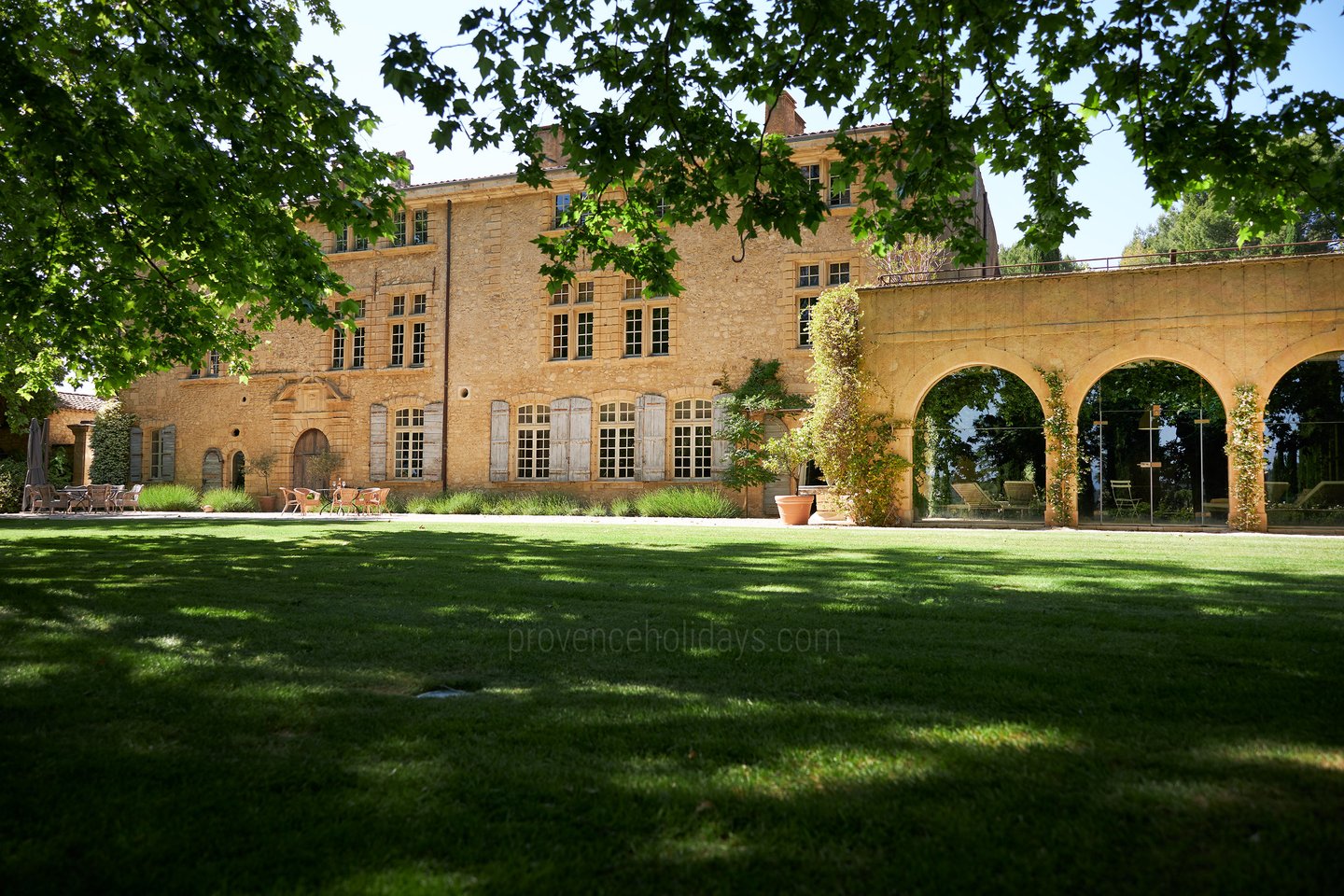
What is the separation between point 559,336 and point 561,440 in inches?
115

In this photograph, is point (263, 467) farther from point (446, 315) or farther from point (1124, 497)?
point (1124, 497)

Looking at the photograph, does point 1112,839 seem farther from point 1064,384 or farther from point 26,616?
point 1064,384

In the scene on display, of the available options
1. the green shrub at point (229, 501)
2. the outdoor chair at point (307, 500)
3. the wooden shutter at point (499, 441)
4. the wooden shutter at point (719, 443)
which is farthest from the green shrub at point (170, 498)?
the wooden shutter at point (719, 443)

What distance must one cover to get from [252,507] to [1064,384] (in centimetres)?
2103

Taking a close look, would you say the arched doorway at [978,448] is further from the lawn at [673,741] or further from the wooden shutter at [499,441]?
A: the lawn at [673,741]

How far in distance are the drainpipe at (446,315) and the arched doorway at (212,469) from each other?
26.9 ft

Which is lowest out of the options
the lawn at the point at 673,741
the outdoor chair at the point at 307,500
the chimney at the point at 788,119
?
the lawn at the point at 673,741

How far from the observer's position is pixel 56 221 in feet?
31.6

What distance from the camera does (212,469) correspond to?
2573 centimetres

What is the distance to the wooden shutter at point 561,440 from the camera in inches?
850

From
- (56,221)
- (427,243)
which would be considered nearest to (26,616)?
(56,221)

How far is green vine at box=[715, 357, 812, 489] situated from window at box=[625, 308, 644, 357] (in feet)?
10.4

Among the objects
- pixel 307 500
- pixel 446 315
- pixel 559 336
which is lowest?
pixel 307 500

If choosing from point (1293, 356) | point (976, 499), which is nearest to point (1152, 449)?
point (1293, 356)
